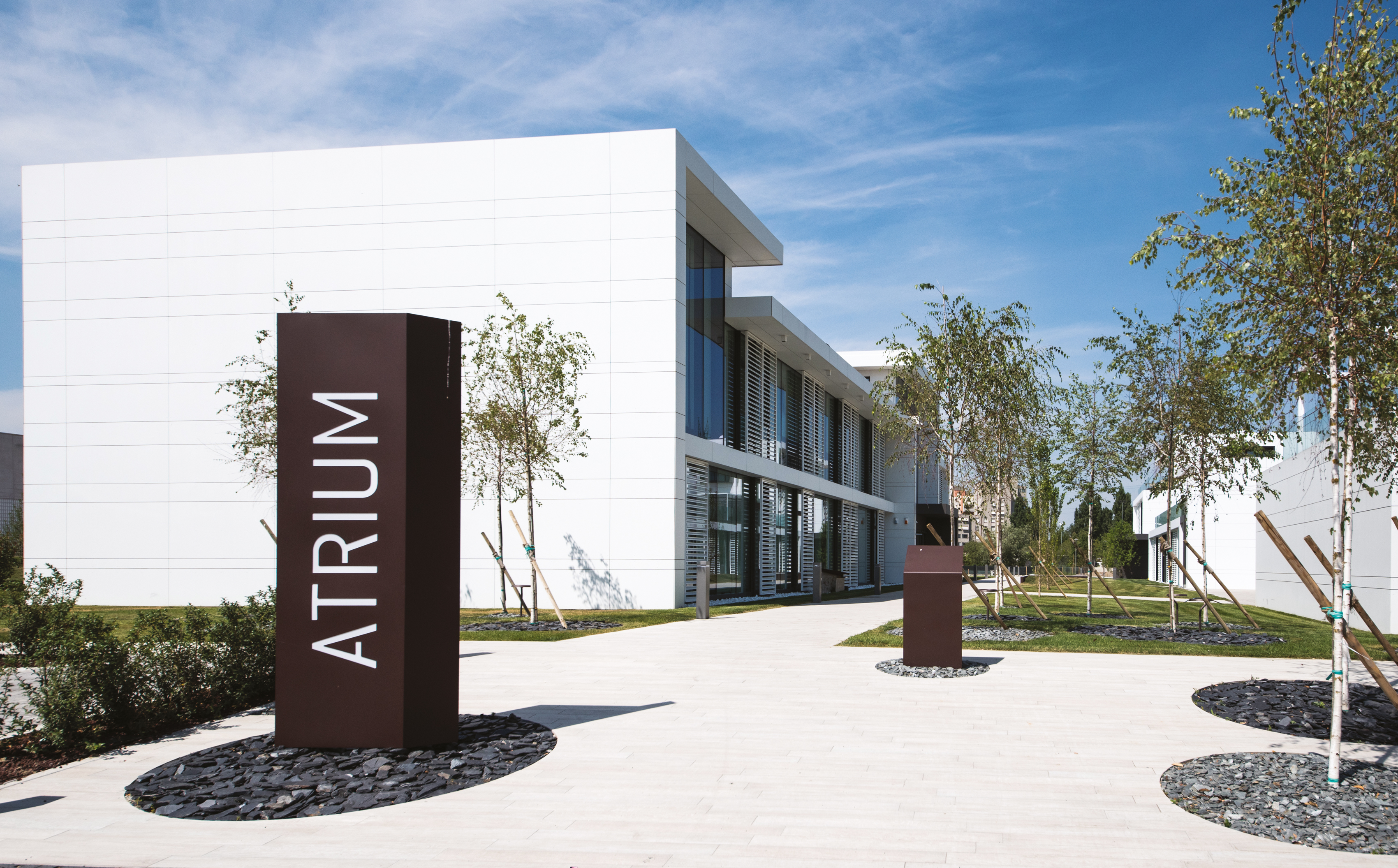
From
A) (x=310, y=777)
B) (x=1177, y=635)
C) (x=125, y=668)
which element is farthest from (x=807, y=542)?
(x=310, y=777)

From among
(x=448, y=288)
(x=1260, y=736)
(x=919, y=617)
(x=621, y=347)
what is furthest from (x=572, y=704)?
→ (x=448, y=288)

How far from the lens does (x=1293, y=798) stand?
6328mm

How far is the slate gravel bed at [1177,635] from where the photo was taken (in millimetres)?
16000

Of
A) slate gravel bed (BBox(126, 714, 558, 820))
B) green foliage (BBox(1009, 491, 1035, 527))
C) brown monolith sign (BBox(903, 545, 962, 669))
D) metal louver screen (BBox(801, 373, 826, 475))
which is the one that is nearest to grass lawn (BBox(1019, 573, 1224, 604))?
green foliage (BBox(1009, 491, 1035, 527))

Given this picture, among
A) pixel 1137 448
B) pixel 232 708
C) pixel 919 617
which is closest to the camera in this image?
pixel 232 708

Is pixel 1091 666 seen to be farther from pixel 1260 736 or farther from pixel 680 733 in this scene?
pixel 680 733

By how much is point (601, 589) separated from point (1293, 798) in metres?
19.1

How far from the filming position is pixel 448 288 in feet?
82.9

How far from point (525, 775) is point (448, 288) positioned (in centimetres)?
2004

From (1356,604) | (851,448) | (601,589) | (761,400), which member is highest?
→ (761,400)

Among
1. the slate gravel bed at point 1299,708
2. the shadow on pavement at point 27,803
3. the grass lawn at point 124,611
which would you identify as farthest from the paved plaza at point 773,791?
the grass lawn at point 124,611

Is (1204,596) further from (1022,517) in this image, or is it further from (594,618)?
(1022,517)

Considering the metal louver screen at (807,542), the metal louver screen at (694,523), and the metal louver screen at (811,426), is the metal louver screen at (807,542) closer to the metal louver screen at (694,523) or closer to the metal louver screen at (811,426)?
the metal louver screen at (811,426)

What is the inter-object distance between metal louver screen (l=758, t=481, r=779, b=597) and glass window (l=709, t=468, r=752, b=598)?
2.48 ft
